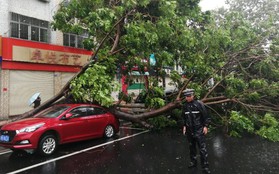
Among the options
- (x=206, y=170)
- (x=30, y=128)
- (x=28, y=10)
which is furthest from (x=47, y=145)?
(x=28, y=10)

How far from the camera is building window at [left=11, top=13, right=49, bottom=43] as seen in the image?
50.3 feet

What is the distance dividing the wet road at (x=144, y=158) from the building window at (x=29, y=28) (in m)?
9.62

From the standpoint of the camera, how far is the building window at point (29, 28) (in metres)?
15.3

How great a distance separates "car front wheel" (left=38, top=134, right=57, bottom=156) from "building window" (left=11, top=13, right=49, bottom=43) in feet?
32.3

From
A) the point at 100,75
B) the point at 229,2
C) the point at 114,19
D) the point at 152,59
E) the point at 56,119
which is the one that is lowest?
the point at 56,119

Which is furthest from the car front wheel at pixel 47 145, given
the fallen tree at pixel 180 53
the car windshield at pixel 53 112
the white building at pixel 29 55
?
the white building at pixel 29 55

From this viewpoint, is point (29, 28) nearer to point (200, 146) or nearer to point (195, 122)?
point (195, 122)

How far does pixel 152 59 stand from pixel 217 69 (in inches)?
108

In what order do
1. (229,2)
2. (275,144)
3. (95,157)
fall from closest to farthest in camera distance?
(95,157) < (275,144) < (229,2)

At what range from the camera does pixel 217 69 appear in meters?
10.8

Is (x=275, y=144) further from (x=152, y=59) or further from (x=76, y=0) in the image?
(x=76, y=0)

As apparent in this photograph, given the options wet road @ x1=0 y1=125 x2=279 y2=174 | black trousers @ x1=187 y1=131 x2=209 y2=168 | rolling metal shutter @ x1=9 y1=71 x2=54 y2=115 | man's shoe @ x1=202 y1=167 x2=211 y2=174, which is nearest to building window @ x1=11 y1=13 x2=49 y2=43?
rolling metal shutter @ x1=9 y1=71 x2=54 y2=115

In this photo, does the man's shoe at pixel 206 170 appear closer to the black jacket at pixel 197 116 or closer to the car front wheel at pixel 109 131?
the black jacket at pixel 197 116

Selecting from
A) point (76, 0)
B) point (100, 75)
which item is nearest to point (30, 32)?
point (76, 0)
